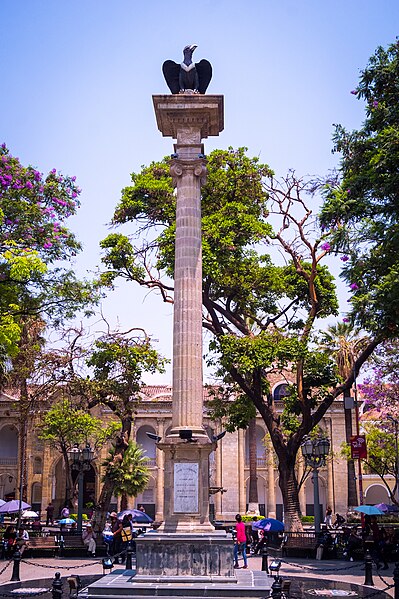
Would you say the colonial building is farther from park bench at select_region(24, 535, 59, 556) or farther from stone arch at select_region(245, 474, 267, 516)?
park bench at select_region(24, 535, 59, 556)

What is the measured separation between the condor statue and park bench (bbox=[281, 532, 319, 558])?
16.7 meters

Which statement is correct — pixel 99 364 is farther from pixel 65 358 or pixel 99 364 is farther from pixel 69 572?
pixel 69 572

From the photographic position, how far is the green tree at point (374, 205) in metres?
19.7

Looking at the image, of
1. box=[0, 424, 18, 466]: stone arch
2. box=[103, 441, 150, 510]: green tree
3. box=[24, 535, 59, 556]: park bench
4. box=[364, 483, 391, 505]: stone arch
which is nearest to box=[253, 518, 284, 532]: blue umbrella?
box=[24, 535, 59, 556]: park bench

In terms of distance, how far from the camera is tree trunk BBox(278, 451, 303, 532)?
27516mm

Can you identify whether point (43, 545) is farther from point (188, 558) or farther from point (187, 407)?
point (188, 558)

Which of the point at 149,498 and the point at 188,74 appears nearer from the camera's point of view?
the point at 188,74

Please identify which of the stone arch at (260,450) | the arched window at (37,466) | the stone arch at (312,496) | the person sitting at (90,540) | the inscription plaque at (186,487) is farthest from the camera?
the stone arch at (260,450)

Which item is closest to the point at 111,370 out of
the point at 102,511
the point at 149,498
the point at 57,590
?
the point at 102,511

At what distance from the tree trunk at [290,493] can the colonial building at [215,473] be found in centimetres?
3002

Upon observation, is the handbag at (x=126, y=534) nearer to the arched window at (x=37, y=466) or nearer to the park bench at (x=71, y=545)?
the park bench at (x=71, y=545)

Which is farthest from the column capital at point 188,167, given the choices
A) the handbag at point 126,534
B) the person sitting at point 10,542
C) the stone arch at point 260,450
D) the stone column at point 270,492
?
the stone arch at point 260,450

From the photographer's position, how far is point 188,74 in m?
19.0

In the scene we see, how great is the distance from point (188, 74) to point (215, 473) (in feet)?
151
